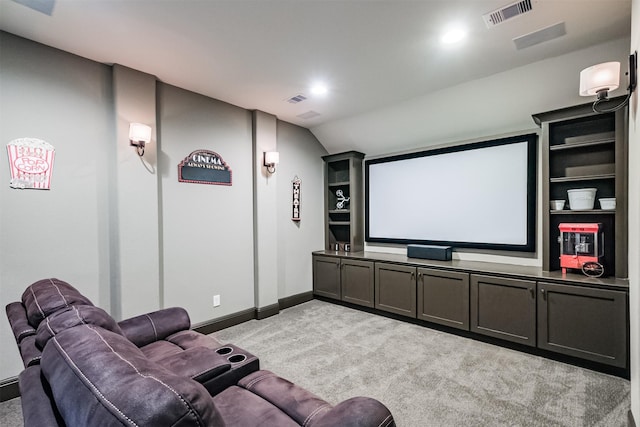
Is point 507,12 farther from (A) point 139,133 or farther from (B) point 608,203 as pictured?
(A) point 139,133

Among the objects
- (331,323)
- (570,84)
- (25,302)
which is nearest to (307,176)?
(331,323)

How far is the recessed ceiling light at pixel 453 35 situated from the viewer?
2.31m

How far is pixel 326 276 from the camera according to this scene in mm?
4762

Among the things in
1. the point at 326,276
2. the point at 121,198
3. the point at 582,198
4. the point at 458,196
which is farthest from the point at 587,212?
the point at 121,198

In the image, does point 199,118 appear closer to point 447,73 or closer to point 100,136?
point 100,136

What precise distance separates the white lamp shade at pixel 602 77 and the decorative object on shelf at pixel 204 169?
11.4 feet

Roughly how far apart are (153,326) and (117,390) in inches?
71.7

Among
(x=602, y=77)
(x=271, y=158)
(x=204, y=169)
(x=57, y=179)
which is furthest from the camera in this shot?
(x=271, y=158)

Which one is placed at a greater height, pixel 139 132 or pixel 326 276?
pixel 139 132

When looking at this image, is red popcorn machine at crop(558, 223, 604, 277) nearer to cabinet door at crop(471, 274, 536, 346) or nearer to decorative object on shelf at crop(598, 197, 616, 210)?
decorative object on shelf at crop(598, 197, 616, 210)

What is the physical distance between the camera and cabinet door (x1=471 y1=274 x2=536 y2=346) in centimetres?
294

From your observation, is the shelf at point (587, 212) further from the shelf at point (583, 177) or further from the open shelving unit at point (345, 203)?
the open shelving unit at point (345, 203)

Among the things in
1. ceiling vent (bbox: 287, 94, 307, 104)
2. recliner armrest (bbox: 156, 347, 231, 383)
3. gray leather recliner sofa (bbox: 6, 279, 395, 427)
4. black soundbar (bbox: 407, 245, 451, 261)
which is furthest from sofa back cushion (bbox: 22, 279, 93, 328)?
black soundbar (bbox: 407, 245, 451, 261)

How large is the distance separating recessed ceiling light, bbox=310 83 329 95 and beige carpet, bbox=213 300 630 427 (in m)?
2.77
